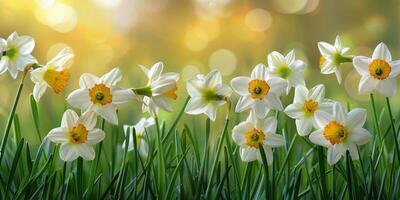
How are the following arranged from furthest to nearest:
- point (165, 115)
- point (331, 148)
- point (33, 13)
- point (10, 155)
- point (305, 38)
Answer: point (305, 38) < point (33, 13) < point (165, 115) < point (10, 155) < point (331, 148)

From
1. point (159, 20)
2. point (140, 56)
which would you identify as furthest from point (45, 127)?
point (159, 20)

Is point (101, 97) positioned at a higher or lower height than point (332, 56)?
lower

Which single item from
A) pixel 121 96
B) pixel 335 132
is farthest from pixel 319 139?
pixel 121 96

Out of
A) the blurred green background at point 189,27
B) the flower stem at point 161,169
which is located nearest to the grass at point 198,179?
the flower stem at point 161,169

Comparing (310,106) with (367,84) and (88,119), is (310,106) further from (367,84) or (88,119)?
(88,119)

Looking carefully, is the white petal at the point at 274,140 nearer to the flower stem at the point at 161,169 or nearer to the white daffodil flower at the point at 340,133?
the white daffodil flower at the point at 340,133

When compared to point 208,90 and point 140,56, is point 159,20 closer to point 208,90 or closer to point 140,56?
point 140,56
